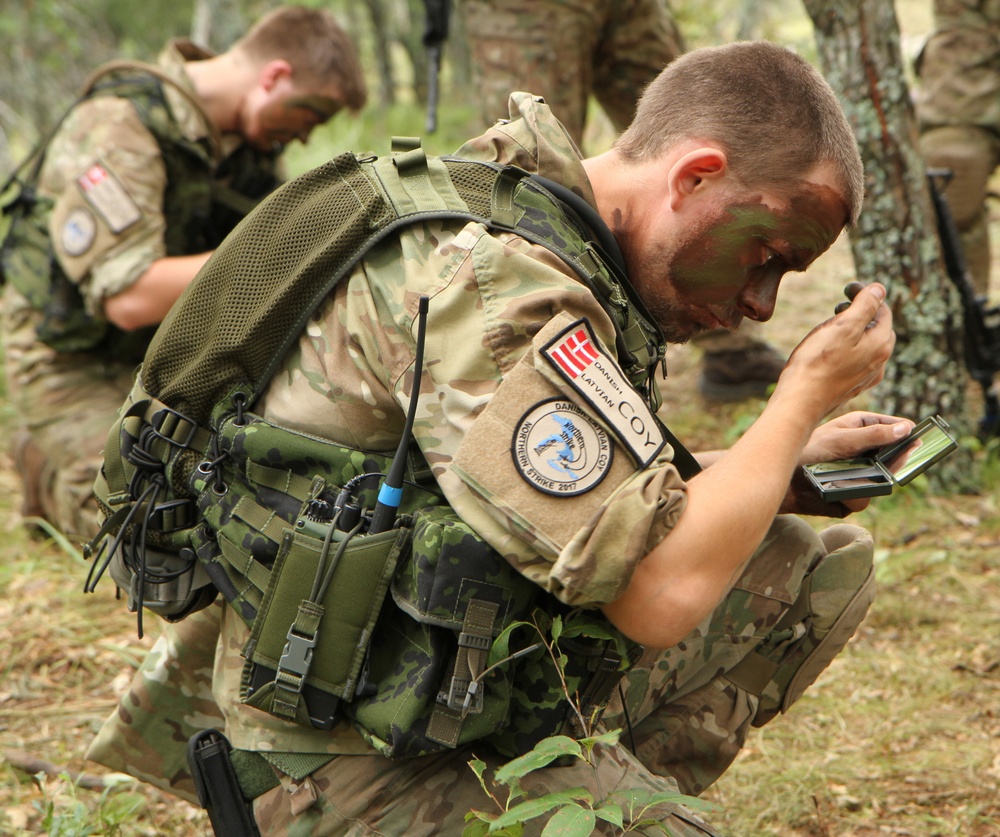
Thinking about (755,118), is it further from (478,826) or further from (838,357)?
(478,826)

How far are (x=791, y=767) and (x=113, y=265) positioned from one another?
2799 mm

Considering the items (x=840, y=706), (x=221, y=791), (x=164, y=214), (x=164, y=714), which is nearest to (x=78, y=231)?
(x=164, y=214)

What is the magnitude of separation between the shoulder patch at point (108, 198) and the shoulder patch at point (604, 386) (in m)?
2.65

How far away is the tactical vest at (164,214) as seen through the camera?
3.98 m

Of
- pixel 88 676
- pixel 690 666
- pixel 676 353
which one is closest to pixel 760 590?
pixel 690 666

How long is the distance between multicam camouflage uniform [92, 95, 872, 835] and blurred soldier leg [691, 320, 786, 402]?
2.75 m

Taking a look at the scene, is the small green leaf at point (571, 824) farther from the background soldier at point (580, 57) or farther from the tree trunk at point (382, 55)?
the tree trunk at point (382, 55)

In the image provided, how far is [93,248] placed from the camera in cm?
382

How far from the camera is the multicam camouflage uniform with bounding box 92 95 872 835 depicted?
1630 mm

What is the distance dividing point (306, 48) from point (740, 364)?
2447 millimetres

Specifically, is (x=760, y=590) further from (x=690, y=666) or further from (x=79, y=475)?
(x=79, y=475)

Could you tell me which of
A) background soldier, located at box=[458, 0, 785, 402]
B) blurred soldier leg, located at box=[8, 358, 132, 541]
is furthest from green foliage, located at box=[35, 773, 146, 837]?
background soldier, located at box=[458, 0, 785, 402]

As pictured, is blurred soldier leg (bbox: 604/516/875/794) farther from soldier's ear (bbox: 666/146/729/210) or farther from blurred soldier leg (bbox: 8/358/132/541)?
blurred soldier leg (bbox: 8/358/132/541)

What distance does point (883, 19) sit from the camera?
12.3 ft
